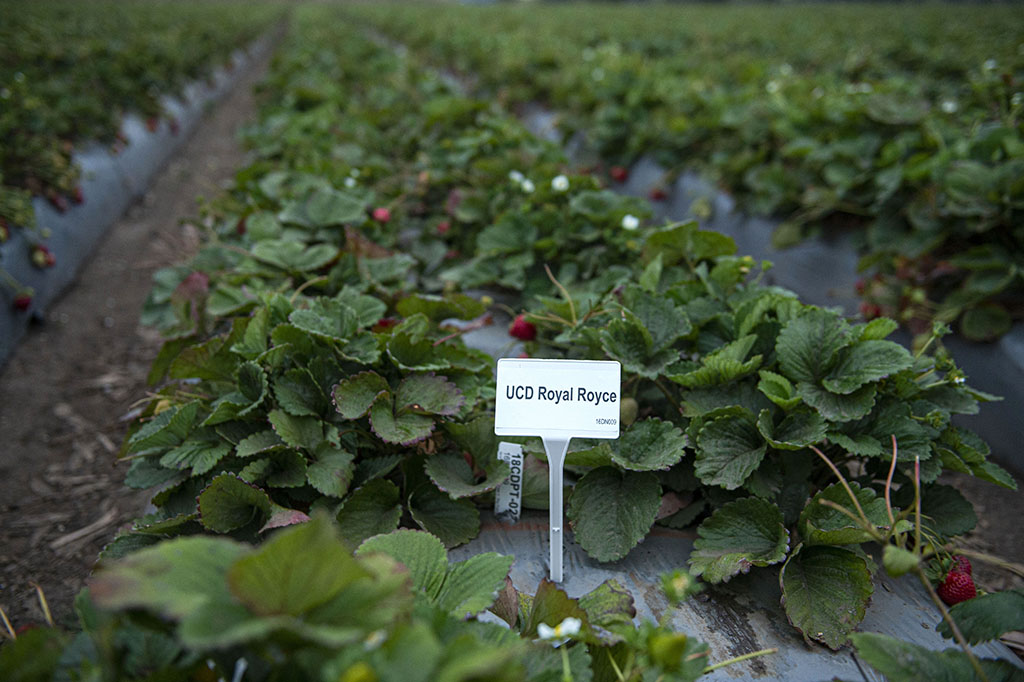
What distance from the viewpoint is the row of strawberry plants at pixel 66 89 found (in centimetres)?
340

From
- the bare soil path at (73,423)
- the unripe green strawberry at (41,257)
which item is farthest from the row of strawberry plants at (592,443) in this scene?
the unripe green strawberry at (41,257)

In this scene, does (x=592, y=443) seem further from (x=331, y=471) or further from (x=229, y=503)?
(x=229, y=503)

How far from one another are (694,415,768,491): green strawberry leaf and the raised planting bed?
2.86 metres

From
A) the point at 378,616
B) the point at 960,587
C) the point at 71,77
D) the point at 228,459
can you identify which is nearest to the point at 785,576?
the point at 960,587

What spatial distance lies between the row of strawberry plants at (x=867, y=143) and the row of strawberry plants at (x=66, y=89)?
279 cm

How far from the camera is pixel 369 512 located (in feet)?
4.77

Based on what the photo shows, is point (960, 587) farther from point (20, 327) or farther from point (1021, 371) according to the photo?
point (20, 327)

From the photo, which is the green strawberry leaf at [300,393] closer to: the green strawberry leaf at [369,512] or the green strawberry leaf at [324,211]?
the green strawberry leaf at [369,512]

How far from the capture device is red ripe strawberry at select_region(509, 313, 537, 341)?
1951 millimetres

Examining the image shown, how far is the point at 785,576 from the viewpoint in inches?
53.3

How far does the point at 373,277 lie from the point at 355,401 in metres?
0.78

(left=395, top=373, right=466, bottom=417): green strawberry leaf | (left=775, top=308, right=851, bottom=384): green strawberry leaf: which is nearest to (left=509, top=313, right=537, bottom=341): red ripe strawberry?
(left=395, top=373, right=466, bottom=417): green strawberry leaf

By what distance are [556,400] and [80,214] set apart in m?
3.65

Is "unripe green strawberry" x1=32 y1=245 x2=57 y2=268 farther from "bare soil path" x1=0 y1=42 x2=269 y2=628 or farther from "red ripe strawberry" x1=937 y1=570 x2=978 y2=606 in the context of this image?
"red ripe strawberry" x1=937 y1=570 x2=978 y2=606
